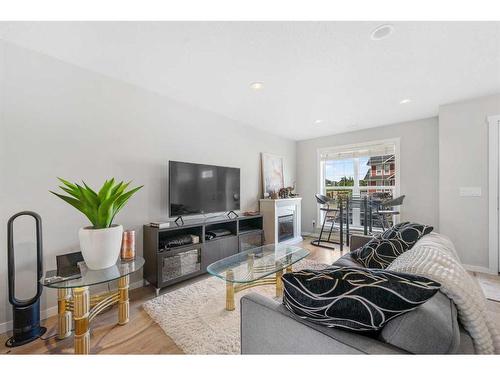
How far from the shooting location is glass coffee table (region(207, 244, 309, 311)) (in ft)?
5.64

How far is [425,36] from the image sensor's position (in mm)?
1650

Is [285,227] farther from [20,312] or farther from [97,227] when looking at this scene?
[20,312]

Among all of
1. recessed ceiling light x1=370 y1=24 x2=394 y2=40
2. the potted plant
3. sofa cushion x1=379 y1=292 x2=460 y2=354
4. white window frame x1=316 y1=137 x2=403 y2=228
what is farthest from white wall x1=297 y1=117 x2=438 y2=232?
the potted plant

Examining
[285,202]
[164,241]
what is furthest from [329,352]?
[285,202]

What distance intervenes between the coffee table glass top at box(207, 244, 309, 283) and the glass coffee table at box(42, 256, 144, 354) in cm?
65

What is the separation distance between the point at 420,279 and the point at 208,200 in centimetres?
252

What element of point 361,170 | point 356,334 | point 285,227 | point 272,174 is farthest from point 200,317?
point 361,170

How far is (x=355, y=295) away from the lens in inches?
28.3

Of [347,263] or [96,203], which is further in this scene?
[347,263]

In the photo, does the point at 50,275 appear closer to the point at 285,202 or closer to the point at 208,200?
the point at 208,200

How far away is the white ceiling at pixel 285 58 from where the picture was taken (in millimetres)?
1577

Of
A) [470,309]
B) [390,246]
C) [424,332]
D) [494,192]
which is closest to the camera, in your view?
[424,332]

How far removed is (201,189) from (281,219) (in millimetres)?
1750
